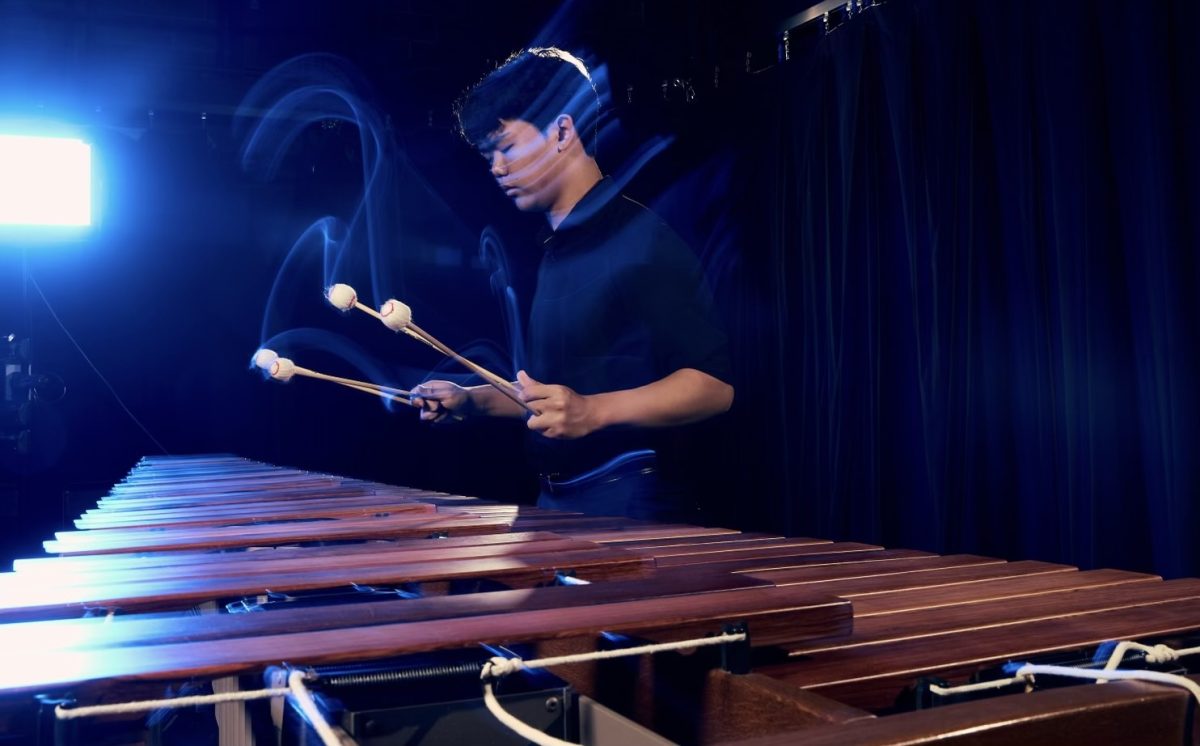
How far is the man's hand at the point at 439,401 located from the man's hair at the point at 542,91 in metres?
0.94

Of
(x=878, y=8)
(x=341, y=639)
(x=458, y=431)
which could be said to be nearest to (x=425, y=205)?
(x=458, y=431)

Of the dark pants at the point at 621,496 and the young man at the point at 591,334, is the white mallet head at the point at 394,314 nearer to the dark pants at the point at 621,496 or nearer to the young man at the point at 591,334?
the young man at the point at 591,334

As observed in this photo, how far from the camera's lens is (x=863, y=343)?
3951 mm

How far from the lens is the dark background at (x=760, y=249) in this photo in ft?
9.52

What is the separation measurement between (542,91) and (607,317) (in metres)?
1.32

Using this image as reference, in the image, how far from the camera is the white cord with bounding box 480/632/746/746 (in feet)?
1.67

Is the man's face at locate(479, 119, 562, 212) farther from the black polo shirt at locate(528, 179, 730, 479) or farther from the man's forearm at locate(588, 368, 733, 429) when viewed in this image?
the man's forearm at locate(588, 368, 733, 429)

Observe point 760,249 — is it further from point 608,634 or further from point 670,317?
point 608,634

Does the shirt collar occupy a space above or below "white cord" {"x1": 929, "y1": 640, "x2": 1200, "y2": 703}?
above

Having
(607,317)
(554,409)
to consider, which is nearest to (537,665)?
(554,409)

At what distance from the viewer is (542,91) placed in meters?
4.69

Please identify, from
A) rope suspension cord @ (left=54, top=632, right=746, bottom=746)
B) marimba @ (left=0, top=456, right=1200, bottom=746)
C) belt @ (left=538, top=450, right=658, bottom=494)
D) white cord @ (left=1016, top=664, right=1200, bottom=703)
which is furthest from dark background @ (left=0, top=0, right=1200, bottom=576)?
rope suspension cord @ (left=54, top=632, right=746, bottom=746)

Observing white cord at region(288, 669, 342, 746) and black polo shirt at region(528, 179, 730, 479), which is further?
black polo shirt at region(528, 179, 730, 479)

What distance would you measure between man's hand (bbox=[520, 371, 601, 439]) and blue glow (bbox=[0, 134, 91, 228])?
3931 mm
